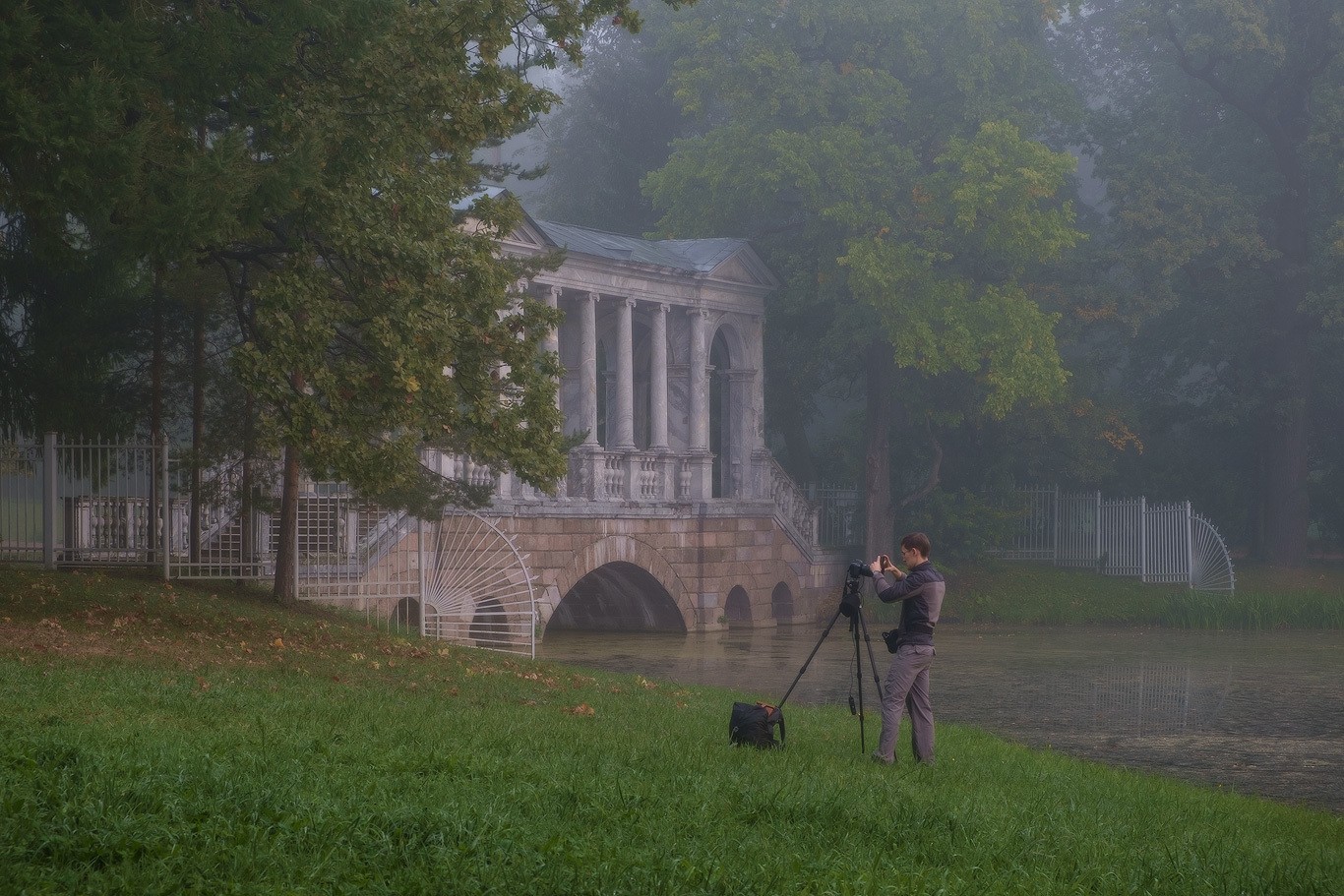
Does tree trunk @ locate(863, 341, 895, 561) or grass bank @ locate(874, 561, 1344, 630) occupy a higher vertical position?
tree trunk @ locate(863, 341, 895, 561)

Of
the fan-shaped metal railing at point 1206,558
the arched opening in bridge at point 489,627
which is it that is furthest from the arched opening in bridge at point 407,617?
the fan-shaped metal railing at point 1206,558

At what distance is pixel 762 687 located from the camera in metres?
19.2

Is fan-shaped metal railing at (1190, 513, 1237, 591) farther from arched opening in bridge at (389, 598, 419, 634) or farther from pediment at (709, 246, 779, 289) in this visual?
arched opening in bridge at (389, 598, 419, 634)

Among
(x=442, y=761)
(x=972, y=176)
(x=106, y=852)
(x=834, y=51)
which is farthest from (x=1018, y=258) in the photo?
(x=106, y=852)

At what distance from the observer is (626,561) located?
90.2 ft

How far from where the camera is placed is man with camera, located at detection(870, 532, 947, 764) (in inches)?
395

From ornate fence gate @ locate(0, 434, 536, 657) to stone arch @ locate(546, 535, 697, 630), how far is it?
2.96m

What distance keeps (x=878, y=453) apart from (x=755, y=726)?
927 inches

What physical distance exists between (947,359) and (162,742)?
24.2m

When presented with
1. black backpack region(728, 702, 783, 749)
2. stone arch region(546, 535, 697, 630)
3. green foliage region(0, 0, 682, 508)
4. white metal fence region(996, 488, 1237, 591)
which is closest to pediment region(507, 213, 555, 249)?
stone arch region(546, 535, 697, 630)

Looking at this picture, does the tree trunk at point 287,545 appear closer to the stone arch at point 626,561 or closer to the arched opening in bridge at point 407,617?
the arched opening in bridge at point 407,617

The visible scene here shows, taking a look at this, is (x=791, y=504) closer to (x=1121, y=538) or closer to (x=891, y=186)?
(x=891, y=186)

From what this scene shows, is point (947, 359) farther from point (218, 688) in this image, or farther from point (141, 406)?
point (218, 688)

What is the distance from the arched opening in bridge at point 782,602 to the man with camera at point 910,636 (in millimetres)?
21416
